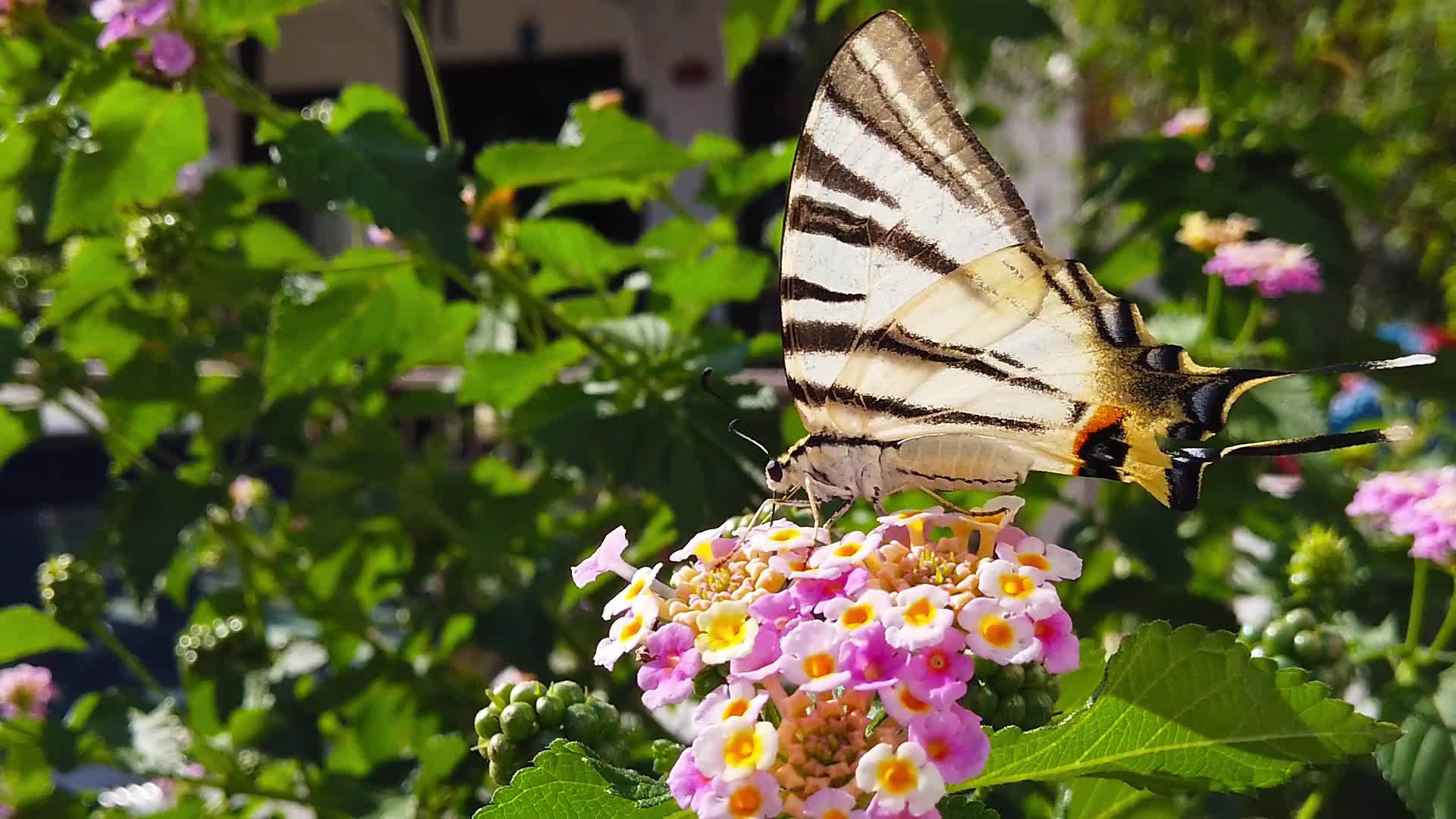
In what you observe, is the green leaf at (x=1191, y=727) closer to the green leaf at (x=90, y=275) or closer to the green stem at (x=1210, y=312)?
the green stem at (x=1210, y=312)

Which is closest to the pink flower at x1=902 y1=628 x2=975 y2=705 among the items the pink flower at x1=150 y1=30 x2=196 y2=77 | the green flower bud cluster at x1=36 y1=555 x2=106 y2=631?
the pink flower at x1=150 y1=30 x2=196 y2=77

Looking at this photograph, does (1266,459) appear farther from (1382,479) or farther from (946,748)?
(946,748)

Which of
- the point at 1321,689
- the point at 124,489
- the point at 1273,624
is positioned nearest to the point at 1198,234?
the point at 1273,624

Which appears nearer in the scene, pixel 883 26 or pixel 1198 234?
pixel 883 26

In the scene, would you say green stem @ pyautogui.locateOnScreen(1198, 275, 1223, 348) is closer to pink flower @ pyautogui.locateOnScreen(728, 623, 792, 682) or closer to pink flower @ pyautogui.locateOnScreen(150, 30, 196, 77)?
pink flower @ pyautogui.locateOnScreen(728, 623, 792, 682)

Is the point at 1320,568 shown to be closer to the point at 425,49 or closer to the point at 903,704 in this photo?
the point at 903,704

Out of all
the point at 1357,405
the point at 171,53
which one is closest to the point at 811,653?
the point at 171,53
